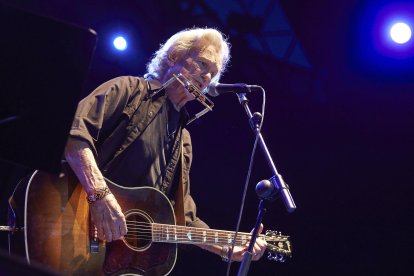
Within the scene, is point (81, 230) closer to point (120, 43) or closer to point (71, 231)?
point (71, 231)

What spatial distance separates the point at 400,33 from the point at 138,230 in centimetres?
348

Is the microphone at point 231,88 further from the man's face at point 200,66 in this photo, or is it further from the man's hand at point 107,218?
the man's hand at point 107,218

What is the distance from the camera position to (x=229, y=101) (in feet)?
18.6

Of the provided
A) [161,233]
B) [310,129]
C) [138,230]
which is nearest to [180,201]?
[161,233]

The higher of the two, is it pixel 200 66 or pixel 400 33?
pixel 400 33

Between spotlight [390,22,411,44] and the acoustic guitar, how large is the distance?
123 inches

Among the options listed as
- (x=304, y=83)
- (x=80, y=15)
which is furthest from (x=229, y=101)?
(x=80, y=15)

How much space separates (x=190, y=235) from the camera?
3.25 metres

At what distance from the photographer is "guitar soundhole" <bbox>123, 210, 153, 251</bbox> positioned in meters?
2.83

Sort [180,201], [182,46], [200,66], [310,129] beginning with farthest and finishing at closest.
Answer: [310,129]
[182,46]
[200,66]
[180,201]

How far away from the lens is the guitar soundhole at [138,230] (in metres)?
2.83

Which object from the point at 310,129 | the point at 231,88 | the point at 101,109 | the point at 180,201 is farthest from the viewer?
the point at 310,129

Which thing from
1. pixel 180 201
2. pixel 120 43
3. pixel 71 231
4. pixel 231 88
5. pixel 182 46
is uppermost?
pixel 120 43

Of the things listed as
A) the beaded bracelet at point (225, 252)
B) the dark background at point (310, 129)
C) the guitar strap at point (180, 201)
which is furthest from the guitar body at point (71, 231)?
the dark background at point (310, 129)
